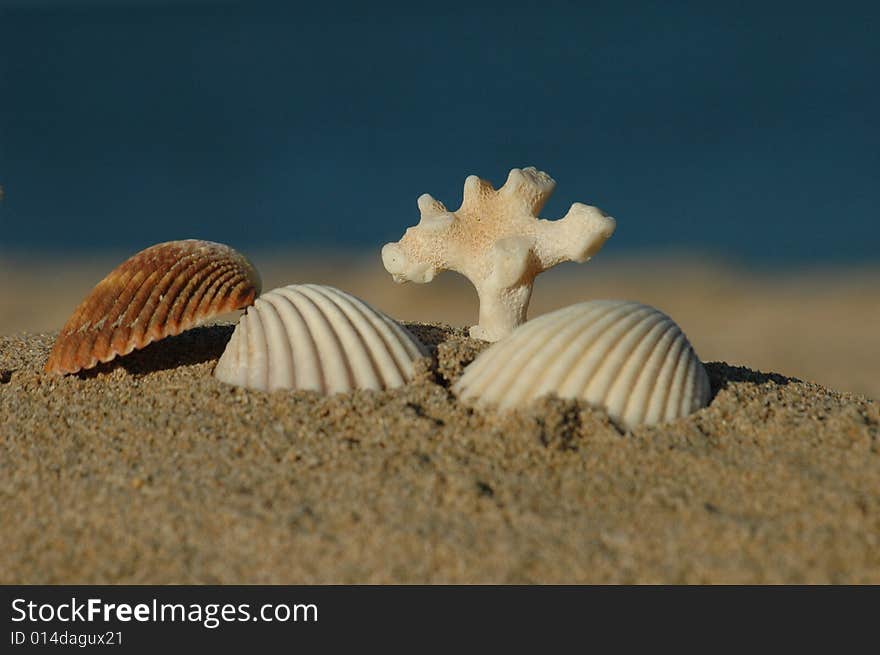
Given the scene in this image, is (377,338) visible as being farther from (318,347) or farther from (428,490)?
(428,490)

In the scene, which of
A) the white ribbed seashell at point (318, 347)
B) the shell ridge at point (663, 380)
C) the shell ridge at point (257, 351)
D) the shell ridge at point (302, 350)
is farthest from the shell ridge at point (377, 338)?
the shell ridge at point (663, 380)

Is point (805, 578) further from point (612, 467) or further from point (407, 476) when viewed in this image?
point (407, 476)

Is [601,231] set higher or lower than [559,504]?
higher

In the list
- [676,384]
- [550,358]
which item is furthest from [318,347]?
[676,384]

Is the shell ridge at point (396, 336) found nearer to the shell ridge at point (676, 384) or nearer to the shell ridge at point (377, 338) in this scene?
the shell ridge at point (377, 338)

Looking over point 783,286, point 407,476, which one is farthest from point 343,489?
point 783,286

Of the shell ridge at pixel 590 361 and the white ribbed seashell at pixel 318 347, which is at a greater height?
the white ribbed seashell at pixel 318 347
